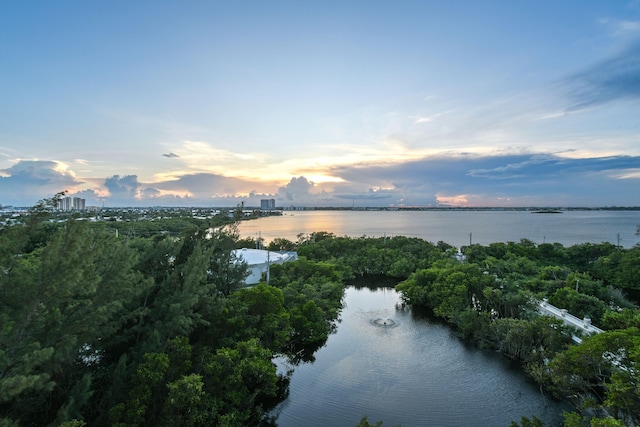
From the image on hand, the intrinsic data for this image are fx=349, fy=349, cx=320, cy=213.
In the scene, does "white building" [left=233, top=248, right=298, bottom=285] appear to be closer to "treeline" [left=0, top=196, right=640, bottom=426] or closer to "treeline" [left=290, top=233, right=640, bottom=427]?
"treeline" [left=0, top=196, right=640, bottom=426]

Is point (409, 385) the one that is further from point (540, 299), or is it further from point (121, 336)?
point (121, 336)

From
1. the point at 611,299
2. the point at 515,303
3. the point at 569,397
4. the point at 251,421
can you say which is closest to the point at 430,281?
the point at 515,303

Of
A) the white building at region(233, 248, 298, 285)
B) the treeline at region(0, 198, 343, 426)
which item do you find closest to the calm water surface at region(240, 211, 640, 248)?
the white building at region(233, 248, 298, 285)

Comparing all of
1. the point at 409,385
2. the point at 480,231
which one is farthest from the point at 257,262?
the point at 480,231

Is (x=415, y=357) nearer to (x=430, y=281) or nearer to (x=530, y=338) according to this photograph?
(x=530, y=338)

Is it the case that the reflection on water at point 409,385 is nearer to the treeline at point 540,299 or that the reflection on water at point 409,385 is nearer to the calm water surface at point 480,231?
the treeline at point 540,299

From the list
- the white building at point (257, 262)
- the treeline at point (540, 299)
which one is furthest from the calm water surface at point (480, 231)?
the white building at point (257, 262)
